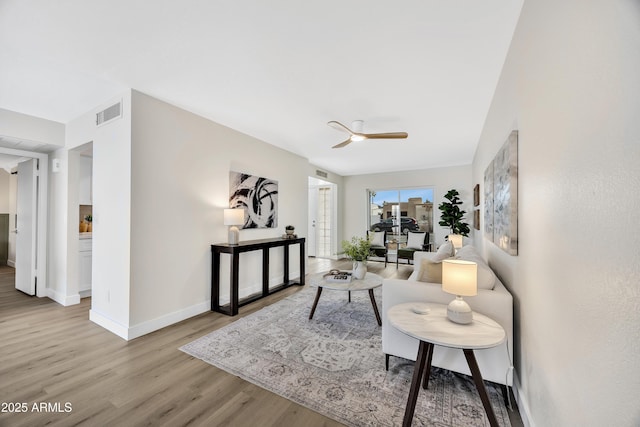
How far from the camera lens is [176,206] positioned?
9.97 ft

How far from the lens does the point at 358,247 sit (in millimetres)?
3137

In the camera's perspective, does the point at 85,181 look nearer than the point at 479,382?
No

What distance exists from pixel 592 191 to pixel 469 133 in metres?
3.70

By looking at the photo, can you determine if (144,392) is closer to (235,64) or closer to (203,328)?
(203,328)

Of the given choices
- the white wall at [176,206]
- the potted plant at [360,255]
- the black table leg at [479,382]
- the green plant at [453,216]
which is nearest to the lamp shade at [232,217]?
the white wall at [176,206]

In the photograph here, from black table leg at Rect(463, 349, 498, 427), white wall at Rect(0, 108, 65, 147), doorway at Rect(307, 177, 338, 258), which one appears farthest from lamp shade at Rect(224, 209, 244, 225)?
doorway at Rect(307, 177, 338, 258)

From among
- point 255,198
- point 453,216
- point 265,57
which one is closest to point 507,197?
point 265,57

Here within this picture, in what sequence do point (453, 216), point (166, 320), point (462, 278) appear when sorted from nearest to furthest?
point (462, 278) < point (166, 320) < point (453, 216)

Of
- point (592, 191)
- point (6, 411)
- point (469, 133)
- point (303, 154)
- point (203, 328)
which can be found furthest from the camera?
point (303, 154)

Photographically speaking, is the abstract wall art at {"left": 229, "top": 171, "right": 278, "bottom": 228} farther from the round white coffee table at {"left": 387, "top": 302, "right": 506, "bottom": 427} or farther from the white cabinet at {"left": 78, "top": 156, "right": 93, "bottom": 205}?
the round white coffee table at {"left": 387, "top": 302, "right": 506, "bottom": 427}

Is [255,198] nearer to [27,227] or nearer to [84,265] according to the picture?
[84,265]

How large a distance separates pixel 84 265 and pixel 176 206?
2175mm

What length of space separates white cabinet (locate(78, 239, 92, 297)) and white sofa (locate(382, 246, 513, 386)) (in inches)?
173

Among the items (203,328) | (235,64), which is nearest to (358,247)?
(203,328)
